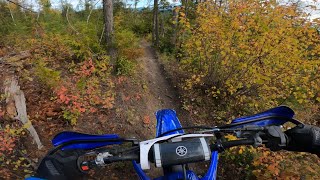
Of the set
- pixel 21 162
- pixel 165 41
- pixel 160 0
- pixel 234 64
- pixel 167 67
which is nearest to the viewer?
pixel 21 162

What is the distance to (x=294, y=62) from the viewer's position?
6.17 meters

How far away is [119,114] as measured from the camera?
6.42 meters

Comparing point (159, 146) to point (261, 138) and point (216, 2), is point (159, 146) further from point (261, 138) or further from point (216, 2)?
point (216, 2)

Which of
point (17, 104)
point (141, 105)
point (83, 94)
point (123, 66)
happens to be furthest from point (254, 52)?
point (17, 104)

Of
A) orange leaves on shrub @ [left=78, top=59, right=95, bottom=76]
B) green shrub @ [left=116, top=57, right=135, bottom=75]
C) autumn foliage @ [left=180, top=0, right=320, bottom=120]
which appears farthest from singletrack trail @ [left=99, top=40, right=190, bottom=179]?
orange leaves on shrub @ [left=78, top=59, right=95, bottom=76]

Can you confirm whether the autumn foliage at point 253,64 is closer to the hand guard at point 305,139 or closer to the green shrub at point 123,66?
the green shrub at point 123,66

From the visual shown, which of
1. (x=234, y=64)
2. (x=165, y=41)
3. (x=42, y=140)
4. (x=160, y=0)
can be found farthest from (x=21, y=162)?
(x=160, y=0)

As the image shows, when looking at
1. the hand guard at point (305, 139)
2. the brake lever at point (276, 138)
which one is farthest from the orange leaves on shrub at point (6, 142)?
the hand guard at point (305, 139)

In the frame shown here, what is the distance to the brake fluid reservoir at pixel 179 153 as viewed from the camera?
1.51 meters

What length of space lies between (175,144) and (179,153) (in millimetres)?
69

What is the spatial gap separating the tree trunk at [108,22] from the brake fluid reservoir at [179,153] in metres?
7.16

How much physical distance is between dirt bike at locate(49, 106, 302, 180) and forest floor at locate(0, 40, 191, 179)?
3037mm

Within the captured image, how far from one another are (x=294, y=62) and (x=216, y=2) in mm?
3061

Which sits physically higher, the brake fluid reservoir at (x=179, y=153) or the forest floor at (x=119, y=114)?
the brake fluid reservoir at (x=179, y=153)
